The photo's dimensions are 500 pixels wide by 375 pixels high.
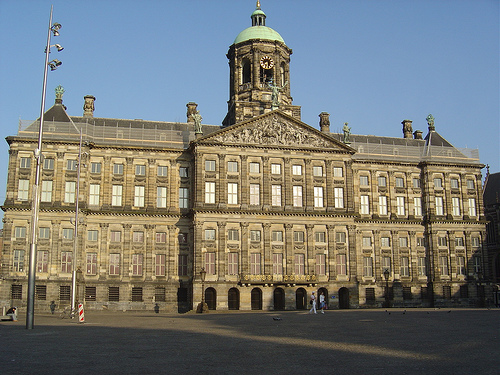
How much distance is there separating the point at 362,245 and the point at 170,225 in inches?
930

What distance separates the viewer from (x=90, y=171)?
62.3 meters

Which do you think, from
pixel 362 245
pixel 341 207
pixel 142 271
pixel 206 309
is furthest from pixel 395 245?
pixel 142 271

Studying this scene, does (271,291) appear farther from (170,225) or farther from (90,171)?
(90,171)

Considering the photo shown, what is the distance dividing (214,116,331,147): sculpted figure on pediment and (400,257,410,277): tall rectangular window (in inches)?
693

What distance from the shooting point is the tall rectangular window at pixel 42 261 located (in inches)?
2311

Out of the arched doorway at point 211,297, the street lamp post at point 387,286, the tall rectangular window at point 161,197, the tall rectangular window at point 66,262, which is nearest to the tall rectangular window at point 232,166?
the tall rectangular window at point 161,197

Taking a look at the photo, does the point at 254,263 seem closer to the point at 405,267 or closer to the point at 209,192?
the point at 209,192

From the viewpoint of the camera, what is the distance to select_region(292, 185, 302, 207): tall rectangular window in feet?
208

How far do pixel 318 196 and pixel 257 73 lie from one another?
17989mm

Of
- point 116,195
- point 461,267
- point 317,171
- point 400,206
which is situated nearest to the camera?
point 116,195

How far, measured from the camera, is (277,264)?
2425 inches

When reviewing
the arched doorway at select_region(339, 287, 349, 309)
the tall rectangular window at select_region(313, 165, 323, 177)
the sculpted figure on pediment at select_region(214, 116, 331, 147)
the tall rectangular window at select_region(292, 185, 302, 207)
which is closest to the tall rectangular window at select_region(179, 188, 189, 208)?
the sculpted figure on pediment at select_region(214, 116, 331, 147)

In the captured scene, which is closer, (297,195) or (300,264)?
(300,264)

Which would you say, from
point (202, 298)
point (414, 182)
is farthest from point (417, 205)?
point (202, 298)
